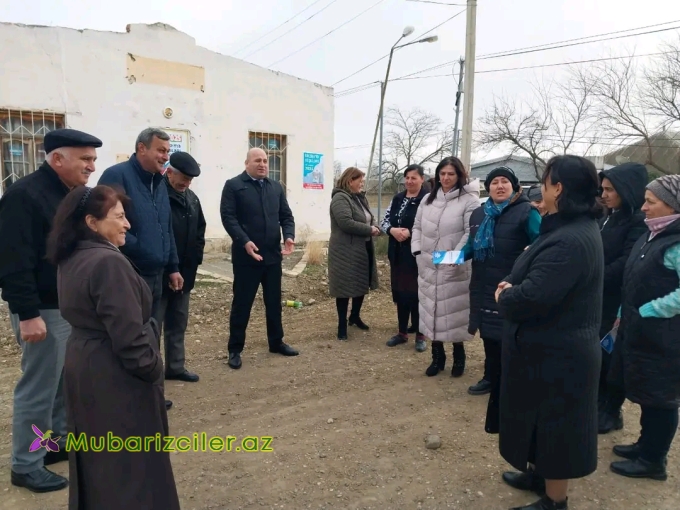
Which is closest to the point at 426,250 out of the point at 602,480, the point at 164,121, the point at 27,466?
the point at 602,480

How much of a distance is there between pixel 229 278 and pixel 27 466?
577 cm

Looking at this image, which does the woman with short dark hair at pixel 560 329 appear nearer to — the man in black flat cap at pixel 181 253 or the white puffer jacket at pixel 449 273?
the white puffer jacket at pixel 449 273

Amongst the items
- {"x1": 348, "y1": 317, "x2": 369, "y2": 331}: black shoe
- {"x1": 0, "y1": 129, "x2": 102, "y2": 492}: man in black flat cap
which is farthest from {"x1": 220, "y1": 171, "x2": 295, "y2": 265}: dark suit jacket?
{"x1": 0, "y1": 129, "x2": 102, "y2": 492}: man in black flat cap

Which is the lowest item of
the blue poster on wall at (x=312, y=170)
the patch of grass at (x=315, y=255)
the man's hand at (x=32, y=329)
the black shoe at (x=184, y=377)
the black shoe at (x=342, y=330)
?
the black shoe at (x=184, y=377)

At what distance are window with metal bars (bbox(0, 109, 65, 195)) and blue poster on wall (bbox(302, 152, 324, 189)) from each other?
520 cm

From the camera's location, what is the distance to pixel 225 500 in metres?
2.77

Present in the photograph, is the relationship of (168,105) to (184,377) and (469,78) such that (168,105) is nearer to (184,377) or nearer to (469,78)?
(469,78)

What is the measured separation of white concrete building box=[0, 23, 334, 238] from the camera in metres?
8.96

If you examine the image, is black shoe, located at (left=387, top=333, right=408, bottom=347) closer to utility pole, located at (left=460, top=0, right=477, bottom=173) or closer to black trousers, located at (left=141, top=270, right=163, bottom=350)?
black trousers, located at (left=141, top=270, right=163, bottom=350)

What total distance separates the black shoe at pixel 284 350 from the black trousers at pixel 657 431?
3024 millimetres

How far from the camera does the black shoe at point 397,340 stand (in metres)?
5.44

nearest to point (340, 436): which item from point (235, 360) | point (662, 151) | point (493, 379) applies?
point (493, 379)

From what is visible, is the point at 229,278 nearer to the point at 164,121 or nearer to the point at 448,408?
the point at 164,121

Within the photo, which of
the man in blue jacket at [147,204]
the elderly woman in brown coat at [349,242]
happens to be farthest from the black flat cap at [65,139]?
the elderly woman in brown coat at [349,242]
